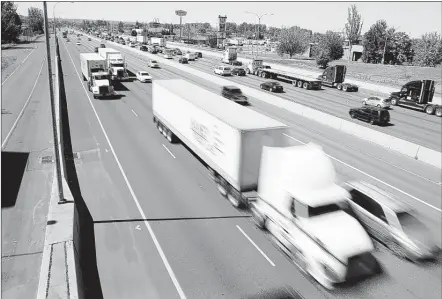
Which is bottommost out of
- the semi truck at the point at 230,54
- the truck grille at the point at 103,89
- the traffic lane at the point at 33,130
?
the traffic lane at the point at 33,130

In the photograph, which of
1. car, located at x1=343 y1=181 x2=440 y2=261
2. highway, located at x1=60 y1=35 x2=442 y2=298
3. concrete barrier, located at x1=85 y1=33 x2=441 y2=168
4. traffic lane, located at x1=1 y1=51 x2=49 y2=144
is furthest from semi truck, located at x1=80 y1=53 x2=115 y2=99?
car, located at x1=343 y1=181 x2=440 y2=261

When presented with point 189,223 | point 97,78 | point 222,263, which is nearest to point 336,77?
point 97,78

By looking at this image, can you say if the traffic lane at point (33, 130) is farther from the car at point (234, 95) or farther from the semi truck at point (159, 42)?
the semi truck at point (159, 42)

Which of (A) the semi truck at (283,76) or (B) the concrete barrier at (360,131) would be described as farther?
(A) the semi truck at (283,76)

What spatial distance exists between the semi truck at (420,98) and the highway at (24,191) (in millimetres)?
37482

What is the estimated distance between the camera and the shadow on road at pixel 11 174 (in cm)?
1599

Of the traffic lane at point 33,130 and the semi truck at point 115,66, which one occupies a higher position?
the semi truck at point 115,66

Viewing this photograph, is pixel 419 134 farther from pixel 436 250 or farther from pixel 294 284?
pixel 294 284

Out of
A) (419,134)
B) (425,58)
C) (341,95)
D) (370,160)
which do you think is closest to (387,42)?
(425,58)

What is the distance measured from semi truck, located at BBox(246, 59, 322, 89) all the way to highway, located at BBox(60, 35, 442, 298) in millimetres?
25451

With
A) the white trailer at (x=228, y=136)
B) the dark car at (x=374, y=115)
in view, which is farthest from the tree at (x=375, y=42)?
the white trailer at (x=228, y=136)

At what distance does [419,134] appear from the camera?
95.2ft

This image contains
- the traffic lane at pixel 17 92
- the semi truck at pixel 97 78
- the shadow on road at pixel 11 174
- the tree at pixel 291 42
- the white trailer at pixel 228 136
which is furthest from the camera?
the tree at pixel 291 42

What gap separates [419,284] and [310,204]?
4421 mm
